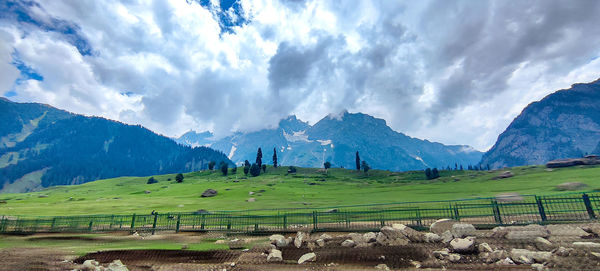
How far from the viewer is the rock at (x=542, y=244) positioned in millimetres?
15275

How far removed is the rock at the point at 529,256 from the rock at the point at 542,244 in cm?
181

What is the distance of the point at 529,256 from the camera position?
555 inches

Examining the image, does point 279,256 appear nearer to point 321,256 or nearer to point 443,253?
point 321,256

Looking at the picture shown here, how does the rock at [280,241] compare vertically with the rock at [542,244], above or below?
below

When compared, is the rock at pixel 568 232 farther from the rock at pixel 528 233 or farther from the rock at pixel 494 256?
the rock at pixel 494 256

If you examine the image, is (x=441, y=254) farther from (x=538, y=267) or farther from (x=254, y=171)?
(x=254, y=171)

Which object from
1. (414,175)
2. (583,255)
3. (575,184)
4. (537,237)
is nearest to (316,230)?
(537,237)

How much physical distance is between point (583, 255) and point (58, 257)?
104ft

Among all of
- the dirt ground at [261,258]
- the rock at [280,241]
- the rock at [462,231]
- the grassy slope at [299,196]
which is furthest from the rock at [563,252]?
the grassy slope at [299,196]

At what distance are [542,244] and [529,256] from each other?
2.54m

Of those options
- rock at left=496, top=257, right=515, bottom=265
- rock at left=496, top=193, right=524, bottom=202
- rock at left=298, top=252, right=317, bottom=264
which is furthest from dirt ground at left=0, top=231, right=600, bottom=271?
rock at left=496, top=193, right=524, bottom=202

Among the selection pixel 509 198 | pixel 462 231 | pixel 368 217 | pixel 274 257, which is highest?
pixel 509 198

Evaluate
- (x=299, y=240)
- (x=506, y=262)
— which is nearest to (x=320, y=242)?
(x=299, y=240)

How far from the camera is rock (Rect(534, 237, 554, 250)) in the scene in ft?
50.1
